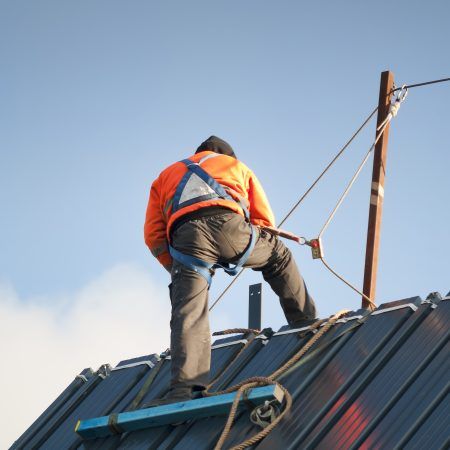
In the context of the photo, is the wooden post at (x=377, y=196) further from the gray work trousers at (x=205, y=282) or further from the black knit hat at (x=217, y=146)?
the black knit hat at (x=217, y=146)

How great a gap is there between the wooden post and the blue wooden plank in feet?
10.2

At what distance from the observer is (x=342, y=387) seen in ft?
22.3

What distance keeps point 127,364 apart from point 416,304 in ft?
10.5

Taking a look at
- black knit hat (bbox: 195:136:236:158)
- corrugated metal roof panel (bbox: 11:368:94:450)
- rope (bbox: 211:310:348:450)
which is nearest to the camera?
rope (bbox: 211:310:348:450)

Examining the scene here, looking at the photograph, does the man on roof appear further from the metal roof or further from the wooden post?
the wooden post

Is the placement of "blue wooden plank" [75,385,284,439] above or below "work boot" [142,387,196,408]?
below

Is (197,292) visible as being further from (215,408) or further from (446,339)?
(446,339)

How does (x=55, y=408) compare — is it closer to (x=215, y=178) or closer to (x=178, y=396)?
(x=178, y=396)

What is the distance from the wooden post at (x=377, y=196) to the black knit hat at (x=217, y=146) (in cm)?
229

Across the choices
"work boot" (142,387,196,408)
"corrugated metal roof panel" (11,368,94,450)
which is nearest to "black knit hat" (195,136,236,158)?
"work boot" (142,387,196,408)

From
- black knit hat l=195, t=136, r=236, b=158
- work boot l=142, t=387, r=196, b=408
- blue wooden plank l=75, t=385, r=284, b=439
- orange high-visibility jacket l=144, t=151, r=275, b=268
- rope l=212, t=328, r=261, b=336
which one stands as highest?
black knit hat l=195, t=136, r=236, b=158

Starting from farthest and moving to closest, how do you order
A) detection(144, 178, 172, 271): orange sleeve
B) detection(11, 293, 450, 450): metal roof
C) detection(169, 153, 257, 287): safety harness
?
detection(144, 178, 172, 271): orange sleeve < detection(169, 153, 257, 287): safety harness < detection(11, 293, 450, 450): metal roof

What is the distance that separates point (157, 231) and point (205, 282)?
833 millimetres

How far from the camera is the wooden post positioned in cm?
1048
